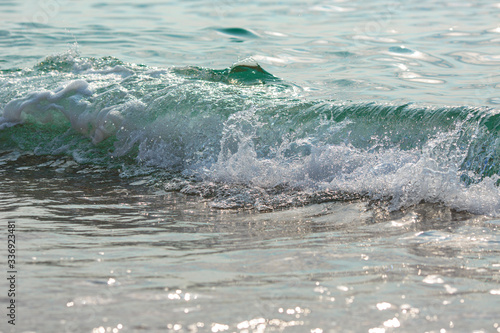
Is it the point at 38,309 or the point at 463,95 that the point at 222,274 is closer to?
the point at 38,309

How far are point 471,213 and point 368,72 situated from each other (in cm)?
477

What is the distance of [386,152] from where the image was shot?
4.97 m

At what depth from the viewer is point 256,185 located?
190 inches

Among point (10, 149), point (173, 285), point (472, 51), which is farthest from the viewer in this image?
point (472, 51)

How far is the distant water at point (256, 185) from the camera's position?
2.55m

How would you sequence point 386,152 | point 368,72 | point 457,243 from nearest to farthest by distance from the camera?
point 457,243 → point 386,152 → point 368,72

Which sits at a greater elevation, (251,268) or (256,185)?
(251,268)

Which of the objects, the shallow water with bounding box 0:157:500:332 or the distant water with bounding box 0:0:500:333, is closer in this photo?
the shallow water with bounding box 0:157:500:332

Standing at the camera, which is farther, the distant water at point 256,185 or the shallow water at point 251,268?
the distant water at point 256,185

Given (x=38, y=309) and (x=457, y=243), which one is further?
(x=457, y=243)

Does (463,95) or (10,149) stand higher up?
(463,95)

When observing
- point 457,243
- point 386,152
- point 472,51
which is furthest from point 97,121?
point 472,51

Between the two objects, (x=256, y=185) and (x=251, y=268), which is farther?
(x=256, y=185)

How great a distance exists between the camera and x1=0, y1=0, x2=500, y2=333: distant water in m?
2.55
